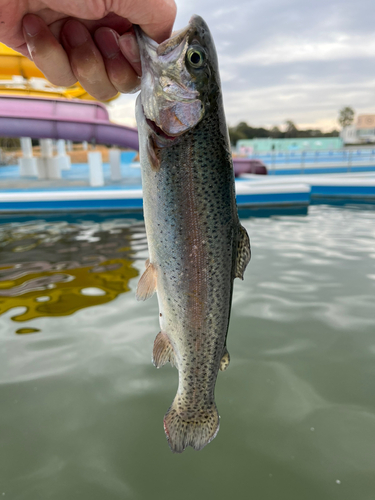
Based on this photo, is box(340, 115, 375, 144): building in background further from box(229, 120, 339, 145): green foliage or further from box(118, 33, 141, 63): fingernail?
box(118, 33, 141, 63): fingernail

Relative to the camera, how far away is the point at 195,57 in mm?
1732

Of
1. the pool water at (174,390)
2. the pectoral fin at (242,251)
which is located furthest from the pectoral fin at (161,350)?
Result: the pool water at (174,390)

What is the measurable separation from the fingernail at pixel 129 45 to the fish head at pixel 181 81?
0.32 m

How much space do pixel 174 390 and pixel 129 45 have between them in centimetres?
285

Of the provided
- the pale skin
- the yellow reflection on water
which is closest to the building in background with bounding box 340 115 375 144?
the yellow reflection on water

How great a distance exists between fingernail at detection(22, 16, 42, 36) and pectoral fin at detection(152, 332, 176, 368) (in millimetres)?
1783

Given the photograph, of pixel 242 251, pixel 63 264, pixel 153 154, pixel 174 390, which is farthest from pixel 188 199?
pixel 63 264

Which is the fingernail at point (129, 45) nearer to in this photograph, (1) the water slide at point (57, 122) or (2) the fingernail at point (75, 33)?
(2) the fingernail at point (75, 33)

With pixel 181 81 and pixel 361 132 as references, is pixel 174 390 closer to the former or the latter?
pixel 181 81

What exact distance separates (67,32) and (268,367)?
10.9 feet

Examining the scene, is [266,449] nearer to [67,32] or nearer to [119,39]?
[119,39]

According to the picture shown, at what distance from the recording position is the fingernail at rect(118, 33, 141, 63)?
202 cm

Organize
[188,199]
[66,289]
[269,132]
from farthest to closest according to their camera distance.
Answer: [269,132], [66,289], [188,199]

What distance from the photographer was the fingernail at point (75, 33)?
218cm
